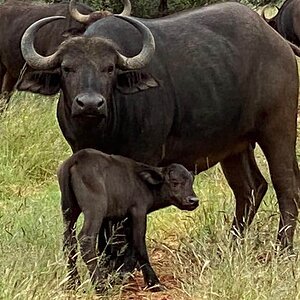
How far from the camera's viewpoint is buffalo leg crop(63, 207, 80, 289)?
20.4ft

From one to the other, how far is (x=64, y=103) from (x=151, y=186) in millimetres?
795

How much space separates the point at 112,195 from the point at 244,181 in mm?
2192

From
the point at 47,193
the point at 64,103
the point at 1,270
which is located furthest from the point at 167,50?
the point at 47,193

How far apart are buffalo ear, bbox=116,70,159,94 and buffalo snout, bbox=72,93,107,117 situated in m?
0.49

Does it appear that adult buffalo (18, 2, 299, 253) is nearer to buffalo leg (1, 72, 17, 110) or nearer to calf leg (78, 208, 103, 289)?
calf leg (78, 208, 103, 289)

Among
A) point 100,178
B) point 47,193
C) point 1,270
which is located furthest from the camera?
point 47,193

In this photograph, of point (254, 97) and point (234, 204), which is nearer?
point (254, 97)

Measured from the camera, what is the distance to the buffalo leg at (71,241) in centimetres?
620

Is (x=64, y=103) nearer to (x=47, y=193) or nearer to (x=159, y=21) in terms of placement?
(x=159, y=21)

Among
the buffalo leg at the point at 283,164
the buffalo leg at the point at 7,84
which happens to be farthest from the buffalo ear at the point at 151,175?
the buffalo leg at the point at 7,84

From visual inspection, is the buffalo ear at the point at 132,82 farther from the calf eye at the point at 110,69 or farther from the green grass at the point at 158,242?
the green grass at the point at 158,242

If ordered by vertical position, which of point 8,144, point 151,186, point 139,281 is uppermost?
point 151,186

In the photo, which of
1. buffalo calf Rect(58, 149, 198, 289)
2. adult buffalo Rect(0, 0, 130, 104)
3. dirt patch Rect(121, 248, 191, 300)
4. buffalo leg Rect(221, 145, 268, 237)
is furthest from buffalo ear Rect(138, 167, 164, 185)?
adult buffalo Rect(0, 0, 130, 104)

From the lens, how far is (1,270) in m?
5.61
